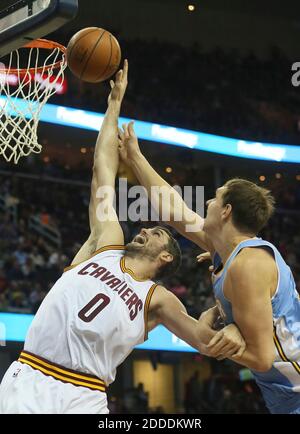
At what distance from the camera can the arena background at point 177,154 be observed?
46.4ft

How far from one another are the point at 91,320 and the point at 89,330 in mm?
57

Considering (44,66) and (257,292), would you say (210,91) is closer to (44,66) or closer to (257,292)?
(44,66)

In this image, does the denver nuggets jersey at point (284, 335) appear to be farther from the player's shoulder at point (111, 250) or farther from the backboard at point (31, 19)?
the backboard at point (31, 19)

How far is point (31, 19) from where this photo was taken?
439cm

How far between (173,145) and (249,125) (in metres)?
2.30

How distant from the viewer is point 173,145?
17391 millimetres

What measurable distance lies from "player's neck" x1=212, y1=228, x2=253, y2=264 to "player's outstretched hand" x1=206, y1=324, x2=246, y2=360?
0.49m

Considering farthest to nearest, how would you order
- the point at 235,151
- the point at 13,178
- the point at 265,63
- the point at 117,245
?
the point at 265,63 < the point at 235,151 < the point at 13,178 < the point at 117,245

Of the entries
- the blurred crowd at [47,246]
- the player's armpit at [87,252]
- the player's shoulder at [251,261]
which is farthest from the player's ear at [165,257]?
the blurred crowd at [47,246]

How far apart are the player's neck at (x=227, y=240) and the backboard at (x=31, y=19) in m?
1.47

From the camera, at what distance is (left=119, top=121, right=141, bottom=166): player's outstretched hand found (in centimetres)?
470
